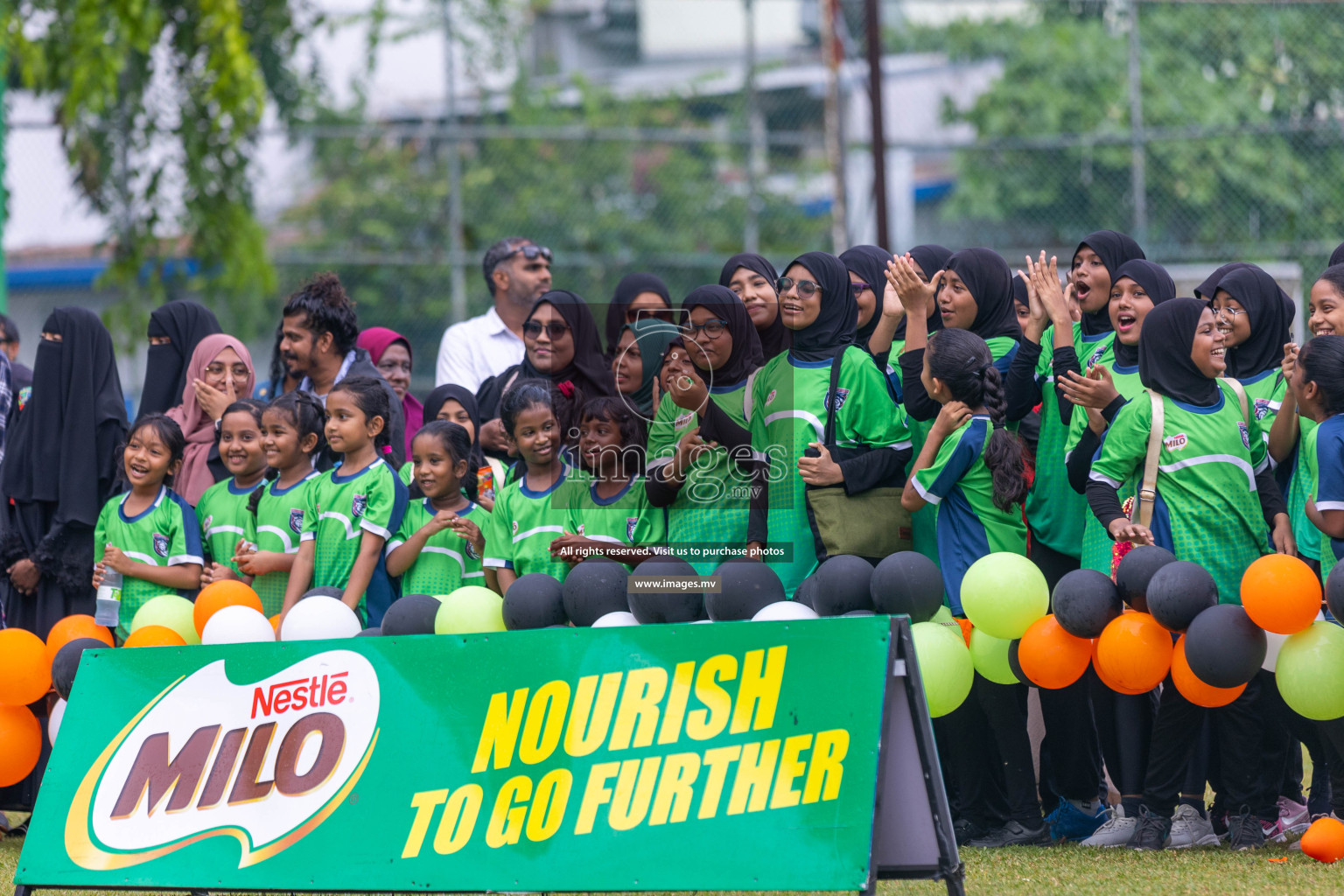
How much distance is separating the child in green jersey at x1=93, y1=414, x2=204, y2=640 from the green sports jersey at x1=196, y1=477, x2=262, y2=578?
0.20 feet

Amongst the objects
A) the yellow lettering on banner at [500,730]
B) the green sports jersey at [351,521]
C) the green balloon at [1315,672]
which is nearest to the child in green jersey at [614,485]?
the green sports jersey at [351,521]

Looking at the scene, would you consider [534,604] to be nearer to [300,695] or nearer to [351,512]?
[300,695]

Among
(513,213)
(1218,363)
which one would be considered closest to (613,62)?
(513,213)

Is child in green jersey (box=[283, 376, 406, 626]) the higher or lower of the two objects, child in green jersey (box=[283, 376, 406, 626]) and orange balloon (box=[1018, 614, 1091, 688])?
the higher

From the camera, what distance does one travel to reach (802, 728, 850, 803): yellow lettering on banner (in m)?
3.41

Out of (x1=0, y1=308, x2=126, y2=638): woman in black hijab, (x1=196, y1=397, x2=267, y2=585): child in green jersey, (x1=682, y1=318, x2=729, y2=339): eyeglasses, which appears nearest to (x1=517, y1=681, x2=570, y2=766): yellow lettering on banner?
(x1=682, y1=318, x2=729, y2=339): eyeglasses

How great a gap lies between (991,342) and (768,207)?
12.1 metres

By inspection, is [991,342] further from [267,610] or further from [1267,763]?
[267,610]

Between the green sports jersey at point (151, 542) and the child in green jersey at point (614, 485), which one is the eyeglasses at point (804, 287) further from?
the green sports jersey at point (151, 542)

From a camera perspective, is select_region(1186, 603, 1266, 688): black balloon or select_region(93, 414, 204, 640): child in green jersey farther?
select_region(93, 414, 204, 640): child in green jersey

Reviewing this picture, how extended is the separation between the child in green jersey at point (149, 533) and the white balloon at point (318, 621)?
38.9 inches

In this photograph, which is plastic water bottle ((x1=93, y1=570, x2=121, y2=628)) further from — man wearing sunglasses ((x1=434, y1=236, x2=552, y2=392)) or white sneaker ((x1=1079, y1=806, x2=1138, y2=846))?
white sneaker ((x1=1079, y1=806, x2=1138, y2=846))

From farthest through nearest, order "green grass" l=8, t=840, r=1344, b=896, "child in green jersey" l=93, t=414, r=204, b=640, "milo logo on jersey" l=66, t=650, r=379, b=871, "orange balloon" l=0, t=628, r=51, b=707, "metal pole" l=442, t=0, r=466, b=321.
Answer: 1. "metal pole" l=442, t=0, r=466, b=321
2. "child in green jersey" l=93, t=414, r=204, b=640
3. "orange balloon" l=0, t=628, r=51, b=707
4. "green grass" l=8, t=840, r=1344, b=896
5. "milo logo on jersey" l=66, t=650, r=379, b=871

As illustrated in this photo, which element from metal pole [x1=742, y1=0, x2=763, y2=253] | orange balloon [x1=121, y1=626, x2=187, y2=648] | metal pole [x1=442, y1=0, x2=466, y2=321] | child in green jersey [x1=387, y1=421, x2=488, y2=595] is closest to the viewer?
orange balloon [x1=121, y1=626, x2=187, y2=648]
